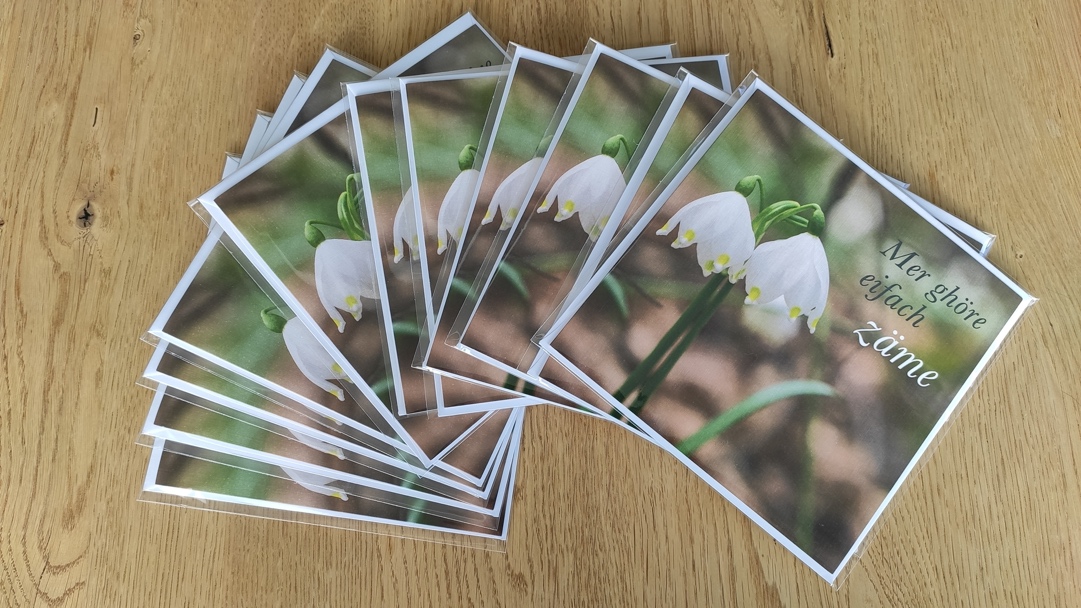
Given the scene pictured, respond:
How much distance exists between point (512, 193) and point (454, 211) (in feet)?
0.19

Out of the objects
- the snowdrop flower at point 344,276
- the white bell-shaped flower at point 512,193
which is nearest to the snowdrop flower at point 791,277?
the white bell-shaped flower at point 512,193

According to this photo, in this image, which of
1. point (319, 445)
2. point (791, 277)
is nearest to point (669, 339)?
point (791, 277)

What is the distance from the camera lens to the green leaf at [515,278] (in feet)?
2.09

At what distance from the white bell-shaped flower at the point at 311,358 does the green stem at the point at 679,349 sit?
272mm

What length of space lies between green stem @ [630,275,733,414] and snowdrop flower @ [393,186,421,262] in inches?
9.5

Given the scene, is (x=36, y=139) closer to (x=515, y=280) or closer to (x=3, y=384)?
(x=3, y=384)

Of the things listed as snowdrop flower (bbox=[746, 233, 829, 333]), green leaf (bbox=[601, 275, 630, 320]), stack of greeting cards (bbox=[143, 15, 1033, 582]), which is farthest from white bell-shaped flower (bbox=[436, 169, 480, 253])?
snowdrop flower (bbox=[746, 233, 829, 333])

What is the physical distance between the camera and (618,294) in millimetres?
633

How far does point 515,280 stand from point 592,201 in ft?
0.33

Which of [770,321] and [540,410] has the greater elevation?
[770,321]

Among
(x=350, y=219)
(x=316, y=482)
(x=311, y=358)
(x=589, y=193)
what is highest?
(x=589, y=193)

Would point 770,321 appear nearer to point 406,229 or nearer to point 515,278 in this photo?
point 515,278

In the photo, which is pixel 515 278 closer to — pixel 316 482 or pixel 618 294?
pixel 618 294

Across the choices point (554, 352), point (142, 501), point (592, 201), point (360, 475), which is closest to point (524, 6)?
point (592, 201)
